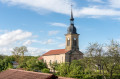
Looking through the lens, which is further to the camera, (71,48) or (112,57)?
(71,48)

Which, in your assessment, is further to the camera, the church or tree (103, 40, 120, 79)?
the church

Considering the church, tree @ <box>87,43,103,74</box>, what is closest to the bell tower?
the church

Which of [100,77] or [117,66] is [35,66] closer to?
[100,77]

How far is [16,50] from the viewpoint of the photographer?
71.9 meters

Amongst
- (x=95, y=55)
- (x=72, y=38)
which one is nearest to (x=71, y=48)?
(x=72, y=38)

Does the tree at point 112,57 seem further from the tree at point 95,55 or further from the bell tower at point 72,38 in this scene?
the bell tower at point 72,38

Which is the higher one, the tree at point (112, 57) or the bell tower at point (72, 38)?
the bell tower at point (72, 38)

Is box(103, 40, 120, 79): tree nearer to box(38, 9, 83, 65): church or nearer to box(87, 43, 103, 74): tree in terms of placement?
box(87, 43, 103, 74): tree

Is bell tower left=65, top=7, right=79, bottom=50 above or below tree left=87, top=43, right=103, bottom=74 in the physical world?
above

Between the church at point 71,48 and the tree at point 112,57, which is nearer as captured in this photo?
the tree at point 112,57

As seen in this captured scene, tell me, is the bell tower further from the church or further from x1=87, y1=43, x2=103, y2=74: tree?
x1=87, y1=43, x2=103, y2=74: tree

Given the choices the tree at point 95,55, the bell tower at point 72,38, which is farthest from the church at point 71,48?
the tree at point 95,55

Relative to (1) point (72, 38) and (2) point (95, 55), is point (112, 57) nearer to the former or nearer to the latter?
(2) point (95, 55)

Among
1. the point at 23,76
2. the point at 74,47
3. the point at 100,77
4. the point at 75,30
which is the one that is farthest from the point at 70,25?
the point at 23,76
